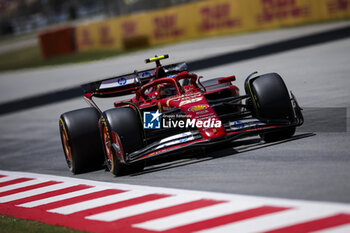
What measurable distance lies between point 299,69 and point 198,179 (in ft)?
35.4

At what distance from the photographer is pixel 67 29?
4603 centimetres

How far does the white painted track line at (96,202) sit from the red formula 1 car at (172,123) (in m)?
0.93

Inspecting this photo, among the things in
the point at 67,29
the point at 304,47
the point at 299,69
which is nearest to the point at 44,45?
the point at 67,29

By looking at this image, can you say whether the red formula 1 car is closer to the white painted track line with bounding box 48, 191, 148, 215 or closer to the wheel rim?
the wheel rim

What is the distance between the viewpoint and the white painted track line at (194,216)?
585 cm

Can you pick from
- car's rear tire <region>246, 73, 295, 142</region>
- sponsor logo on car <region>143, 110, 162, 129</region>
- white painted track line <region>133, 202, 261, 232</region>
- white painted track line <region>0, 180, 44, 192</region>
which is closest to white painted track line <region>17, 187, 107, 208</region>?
sponsor logo on car <region>143, 110, 162, 129</region>

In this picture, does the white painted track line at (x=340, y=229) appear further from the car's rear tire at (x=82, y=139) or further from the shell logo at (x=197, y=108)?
the car's rear tire at (x=82, y=139)

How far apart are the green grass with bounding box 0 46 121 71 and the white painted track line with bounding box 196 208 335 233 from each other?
32545mm

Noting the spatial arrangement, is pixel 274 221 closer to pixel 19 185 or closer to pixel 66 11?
pixel 19 185

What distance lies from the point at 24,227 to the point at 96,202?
2.73 feet

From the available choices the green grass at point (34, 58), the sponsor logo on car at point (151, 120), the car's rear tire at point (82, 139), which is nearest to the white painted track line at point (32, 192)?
the car's rear tire at point (82, 139)

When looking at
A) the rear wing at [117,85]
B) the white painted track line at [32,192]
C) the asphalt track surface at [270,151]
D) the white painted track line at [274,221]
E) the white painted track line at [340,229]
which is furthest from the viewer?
the rear wing at [117,85]

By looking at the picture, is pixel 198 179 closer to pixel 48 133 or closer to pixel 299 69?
pixel 48 133

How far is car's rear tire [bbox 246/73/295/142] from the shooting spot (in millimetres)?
8672
